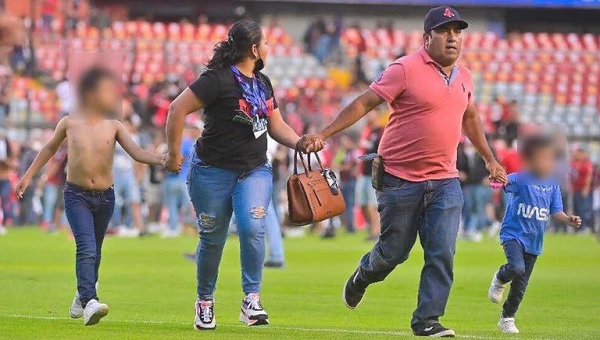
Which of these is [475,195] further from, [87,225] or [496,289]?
[87,225]

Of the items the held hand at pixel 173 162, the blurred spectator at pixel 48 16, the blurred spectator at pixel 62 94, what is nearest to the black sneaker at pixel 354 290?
the held hand at pixel 173 162

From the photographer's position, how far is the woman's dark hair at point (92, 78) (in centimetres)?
→ 1066

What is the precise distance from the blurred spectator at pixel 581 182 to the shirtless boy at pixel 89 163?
24.9m

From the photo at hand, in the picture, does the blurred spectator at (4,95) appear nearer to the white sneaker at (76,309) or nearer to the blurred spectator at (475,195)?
the blurred spectator at (475,195)

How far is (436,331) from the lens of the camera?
398 inches

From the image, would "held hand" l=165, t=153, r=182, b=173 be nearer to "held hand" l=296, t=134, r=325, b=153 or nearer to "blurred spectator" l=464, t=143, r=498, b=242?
"held hand" l=296, t=134, r=325, b=153

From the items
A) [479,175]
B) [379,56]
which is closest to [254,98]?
[479,175]

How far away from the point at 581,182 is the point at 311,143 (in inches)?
1016

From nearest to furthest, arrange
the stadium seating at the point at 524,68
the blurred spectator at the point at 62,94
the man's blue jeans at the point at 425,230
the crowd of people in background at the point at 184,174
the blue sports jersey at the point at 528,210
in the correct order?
the man's blue jeans at the point at 425,230 → the blue sports jersey at the point at 528,210 → the crowd of people in background at the point at 184,174 → the blurred spectator at the point at 62,94 → the stadium seating at the point at 524,68

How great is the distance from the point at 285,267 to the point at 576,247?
9.73m

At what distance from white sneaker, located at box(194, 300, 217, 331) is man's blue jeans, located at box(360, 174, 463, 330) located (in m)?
1.26

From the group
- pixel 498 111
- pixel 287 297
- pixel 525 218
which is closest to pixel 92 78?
pixel 525 218

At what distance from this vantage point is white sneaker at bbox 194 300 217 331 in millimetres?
10555

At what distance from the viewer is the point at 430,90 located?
33.4 feet
